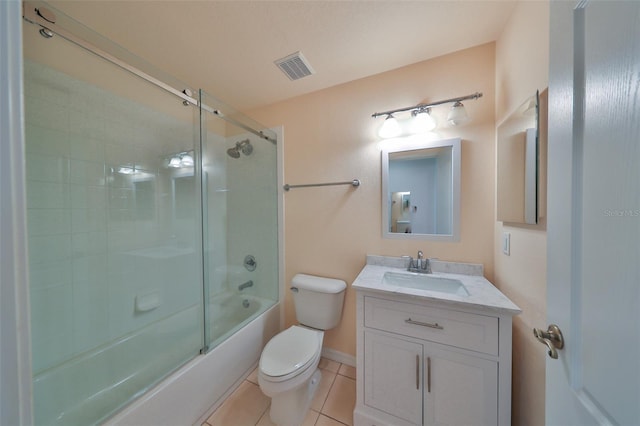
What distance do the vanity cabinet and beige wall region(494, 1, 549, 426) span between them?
4.3 inches

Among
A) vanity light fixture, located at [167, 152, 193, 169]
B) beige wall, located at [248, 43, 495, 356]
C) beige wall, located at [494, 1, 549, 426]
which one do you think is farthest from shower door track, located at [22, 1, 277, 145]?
beige wall, located at [494, 1, 549, 426]

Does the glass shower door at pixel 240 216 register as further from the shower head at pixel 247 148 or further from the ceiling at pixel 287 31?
the ceiling at pixel 287 31

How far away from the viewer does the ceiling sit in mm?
1039

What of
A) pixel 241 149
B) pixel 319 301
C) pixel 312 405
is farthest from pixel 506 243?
pixel 241 149

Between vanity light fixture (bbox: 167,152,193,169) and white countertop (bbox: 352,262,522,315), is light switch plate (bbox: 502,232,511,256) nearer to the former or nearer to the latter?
white countertop (bbox: 352,262,522,315)

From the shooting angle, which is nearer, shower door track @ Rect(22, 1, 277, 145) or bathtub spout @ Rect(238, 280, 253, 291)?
shower door track @ Rect(22, 1, 277, 145)

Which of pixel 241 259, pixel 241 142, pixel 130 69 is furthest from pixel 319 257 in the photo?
pixel 130 69

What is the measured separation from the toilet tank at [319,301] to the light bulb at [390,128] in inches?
45.7

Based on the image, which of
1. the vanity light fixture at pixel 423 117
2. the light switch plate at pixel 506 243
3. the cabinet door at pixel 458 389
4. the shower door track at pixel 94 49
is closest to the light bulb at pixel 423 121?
the vanity light fixture at pixel 423 117

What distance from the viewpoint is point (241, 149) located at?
1.86 meters

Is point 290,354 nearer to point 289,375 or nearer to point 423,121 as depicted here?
point 289,375

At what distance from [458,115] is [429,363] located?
55.0 inches

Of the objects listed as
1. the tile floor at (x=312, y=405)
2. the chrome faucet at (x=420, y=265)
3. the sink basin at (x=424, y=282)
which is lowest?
the tile floor at (x=312, y=405)

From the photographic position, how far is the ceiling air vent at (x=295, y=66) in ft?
4.44
